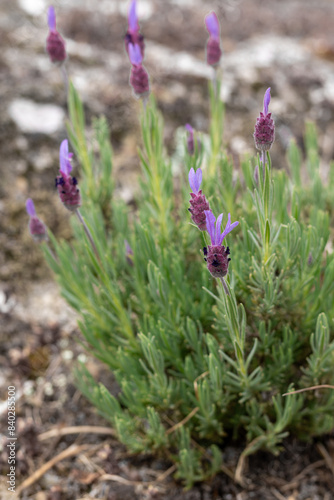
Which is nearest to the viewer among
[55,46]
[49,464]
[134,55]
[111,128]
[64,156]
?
[64,156]

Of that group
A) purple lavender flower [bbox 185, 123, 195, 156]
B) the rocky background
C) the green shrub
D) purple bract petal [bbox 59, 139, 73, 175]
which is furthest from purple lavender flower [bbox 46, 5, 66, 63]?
the rocky background

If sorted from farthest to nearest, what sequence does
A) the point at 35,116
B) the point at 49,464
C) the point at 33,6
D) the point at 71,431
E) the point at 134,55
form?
1. the point at 33,6
2. the point at 35,116
3. the point at 71,431
4. the point at 49,464
5. the point at 134,55

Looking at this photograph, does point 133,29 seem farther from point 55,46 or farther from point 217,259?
point 217,259

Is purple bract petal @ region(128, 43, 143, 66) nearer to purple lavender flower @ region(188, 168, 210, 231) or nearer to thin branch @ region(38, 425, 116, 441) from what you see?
purple lavender flower @ region(188, 168, 210, 231)

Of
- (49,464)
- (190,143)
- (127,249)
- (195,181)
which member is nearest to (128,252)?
(127,249)

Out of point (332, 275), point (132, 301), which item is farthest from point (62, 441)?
point (332, 275)

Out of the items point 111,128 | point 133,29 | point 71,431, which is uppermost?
point 111,128

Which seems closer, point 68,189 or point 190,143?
point 68,189
